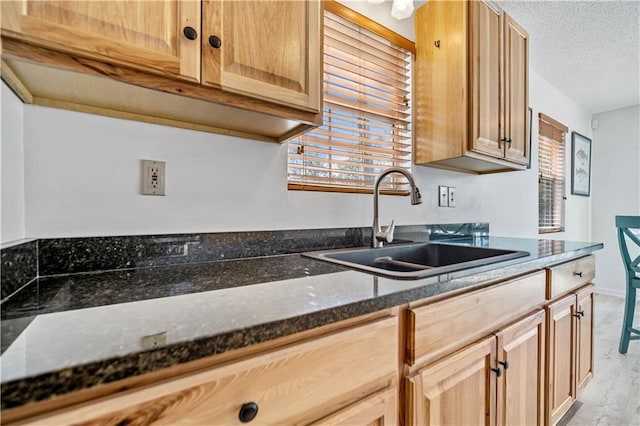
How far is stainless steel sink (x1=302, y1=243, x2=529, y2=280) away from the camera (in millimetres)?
1200

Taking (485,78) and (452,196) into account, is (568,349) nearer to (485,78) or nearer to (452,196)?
(452,196)

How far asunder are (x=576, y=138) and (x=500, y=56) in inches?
110

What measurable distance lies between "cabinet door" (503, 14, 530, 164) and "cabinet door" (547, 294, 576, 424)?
2.86 ft

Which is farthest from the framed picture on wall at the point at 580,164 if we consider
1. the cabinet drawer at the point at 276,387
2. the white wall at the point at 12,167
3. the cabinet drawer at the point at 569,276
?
the white wall at the point at 12,167

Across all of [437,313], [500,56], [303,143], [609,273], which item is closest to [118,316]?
[437,313]

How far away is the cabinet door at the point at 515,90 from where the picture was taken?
1.79m

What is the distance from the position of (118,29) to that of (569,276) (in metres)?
1.91

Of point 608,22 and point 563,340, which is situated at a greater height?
point 608,22

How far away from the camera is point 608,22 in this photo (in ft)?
6.98

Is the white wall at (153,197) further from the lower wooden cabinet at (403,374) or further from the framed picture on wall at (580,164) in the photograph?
the framed picture on wall at (580,164)

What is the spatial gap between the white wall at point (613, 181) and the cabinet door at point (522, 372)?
12.5 ft

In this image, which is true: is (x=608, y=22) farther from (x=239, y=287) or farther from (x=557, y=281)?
(x=239, y=287)

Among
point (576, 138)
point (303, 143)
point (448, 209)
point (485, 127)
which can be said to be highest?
point (576, 138)

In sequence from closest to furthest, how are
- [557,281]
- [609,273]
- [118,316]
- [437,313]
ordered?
[118,316], [437,313], [557,281], [609,273]
